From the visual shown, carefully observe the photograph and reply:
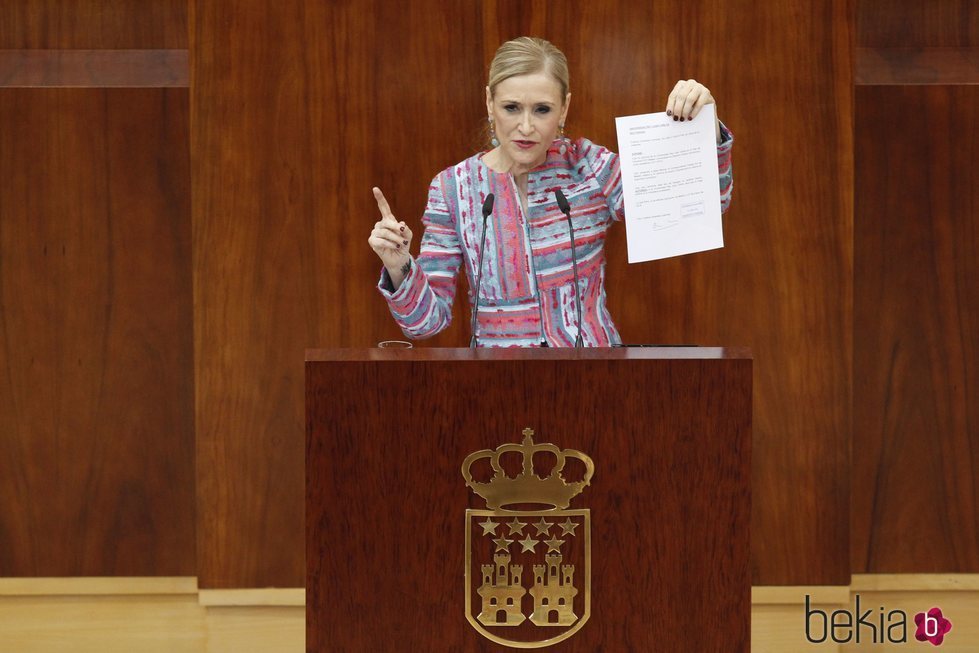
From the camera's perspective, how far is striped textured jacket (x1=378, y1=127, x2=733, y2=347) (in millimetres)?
2145

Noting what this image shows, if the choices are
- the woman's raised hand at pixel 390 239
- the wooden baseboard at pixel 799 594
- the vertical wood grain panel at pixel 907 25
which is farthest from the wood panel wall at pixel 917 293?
the woman's raised hand at pixel 390 239

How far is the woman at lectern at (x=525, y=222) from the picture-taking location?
6.92 feet

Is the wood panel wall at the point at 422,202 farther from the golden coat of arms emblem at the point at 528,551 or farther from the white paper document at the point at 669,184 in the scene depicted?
the golden coat of arms emblem at the point at 528,551

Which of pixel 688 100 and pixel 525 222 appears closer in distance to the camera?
pixel 688 100

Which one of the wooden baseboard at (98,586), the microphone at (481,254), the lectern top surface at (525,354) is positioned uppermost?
the microphone at (481,254)

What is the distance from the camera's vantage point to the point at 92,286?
2777mm

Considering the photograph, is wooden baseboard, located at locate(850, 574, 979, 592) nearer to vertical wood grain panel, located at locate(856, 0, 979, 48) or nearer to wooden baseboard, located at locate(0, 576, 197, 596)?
vertical wood grain panel, located at locate(856, 0, 979, 48)

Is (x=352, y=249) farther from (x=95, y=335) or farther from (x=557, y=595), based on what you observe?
(x=557, y=595)

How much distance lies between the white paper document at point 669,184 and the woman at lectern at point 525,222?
0.05 metres

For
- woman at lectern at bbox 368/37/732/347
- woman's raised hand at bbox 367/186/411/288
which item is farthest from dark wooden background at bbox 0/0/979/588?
woman's raised hand at bbox 367/186/411/288

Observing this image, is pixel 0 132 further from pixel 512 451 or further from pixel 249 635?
pixel 512 451

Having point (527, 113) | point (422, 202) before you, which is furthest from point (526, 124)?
point (422, 202)

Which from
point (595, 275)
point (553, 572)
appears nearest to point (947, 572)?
point (595, 275)

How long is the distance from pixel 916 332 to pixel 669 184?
108 cm
